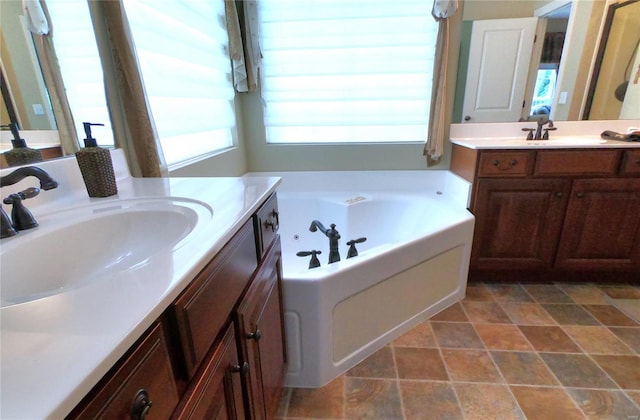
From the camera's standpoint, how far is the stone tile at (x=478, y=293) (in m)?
1.95

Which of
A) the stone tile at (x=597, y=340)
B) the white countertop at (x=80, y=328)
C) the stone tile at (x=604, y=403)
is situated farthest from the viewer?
the stone tile at (x=597, y=340)

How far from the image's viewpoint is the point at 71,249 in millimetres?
729

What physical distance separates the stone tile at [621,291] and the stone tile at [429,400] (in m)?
1.41

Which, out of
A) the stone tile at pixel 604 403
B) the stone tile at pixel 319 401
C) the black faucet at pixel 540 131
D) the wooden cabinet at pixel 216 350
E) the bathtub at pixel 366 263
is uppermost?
the black faucet at pixel 540 131

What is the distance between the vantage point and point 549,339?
1600 mm

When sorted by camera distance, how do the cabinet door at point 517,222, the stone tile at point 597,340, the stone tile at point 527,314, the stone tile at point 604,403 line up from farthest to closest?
the cabinet door at point 517,222 < the stone tile at point 527,314 < the stone tile at point 597,340 < the stone tile at point 604,403

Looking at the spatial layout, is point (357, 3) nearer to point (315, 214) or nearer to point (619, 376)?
point (315, 214)

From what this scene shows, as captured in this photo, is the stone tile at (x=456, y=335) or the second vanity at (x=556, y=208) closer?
the stone tile at (x=456, y=335)

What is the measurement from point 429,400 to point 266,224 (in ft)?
3.31

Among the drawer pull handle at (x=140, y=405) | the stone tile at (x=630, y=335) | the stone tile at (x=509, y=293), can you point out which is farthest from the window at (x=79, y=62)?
the stone tile at (x=630, y=335)

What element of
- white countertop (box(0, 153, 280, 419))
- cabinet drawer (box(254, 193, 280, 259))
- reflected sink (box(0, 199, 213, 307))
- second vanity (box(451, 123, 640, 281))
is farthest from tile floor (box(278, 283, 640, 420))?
white countertop (box(0, 153, 280, 419))

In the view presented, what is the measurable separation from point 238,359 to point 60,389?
1.67 ft

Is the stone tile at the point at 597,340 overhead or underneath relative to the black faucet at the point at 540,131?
underneath

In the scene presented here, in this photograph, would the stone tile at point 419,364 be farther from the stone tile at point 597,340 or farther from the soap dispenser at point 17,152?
the soap dispenser at point 17,152
